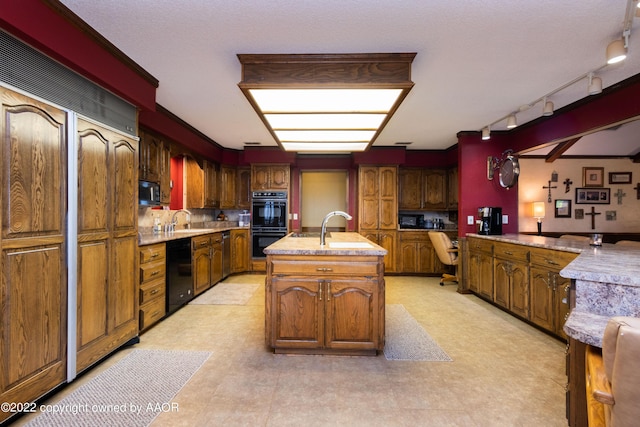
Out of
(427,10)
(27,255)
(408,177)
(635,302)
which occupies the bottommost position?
(635,302)

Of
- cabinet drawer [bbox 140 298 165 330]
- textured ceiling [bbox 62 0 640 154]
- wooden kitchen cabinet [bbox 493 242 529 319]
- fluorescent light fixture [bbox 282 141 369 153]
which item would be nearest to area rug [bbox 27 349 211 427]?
cabinet drawer [bbox 140 298 165 330]

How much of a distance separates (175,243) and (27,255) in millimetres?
1909

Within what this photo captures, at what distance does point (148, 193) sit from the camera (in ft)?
11.6

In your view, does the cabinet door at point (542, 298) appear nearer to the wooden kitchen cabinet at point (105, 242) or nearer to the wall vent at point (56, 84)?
the wooden kitchen cabinet at point (105, 242)

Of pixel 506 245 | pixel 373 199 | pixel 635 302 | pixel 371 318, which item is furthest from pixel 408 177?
pixel 635 302

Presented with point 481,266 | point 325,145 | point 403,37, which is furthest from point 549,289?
point 325,145

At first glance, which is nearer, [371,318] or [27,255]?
[27,255]

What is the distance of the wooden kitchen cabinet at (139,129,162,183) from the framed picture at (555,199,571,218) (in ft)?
23.1

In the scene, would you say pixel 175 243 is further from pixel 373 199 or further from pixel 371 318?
pixel 373 199

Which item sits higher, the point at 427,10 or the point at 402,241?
the point at 427,10

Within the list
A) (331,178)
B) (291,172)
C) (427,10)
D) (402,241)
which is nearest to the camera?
(427,10)

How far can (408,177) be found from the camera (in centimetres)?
638

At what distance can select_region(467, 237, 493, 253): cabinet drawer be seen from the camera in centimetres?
418

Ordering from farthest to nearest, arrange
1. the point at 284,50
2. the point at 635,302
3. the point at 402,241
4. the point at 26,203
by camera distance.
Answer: the point at 402,241 → the point at 284,50 → the point at 26,203 → the point at 635,302
